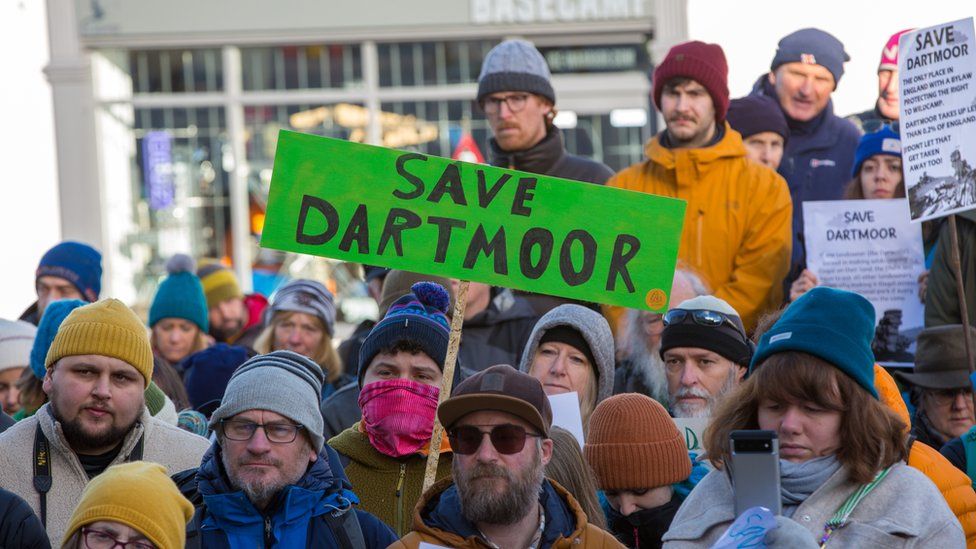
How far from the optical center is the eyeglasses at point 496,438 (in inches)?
156

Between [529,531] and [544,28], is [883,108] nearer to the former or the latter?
[529,531]

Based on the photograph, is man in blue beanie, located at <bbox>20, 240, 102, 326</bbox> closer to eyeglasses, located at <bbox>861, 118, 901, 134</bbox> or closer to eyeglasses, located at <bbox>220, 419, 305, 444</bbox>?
eyeglasses, located at <bbox>220, 419, 305, 444</bbox>

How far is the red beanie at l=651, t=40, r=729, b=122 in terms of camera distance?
692 cm

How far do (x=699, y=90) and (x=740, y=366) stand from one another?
1.73 metres

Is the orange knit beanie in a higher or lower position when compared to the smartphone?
lower

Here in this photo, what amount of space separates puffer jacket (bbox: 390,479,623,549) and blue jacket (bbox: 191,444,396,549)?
327 mm

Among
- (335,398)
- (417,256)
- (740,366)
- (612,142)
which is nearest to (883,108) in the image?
(740,366)

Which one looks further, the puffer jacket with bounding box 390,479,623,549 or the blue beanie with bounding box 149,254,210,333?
the blue beanie with bounding box 149,254,210,333

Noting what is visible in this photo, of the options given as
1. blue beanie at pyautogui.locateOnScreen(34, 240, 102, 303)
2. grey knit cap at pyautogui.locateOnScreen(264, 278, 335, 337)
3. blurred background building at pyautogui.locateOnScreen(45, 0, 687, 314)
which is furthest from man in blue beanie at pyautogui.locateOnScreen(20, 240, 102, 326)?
blurred background building at pyautogui.locateOnScreen(45, 0, 687, 314)

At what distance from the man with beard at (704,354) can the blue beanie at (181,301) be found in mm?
3333

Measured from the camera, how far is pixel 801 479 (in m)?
3.82

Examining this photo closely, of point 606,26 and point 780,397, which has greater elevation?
point 606,26

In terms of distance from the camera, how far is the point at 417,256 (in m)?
4.80

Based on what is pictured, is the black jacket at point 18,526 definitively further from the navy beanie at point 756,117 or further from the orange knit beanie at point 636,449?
the navy beanie at point 756,117
